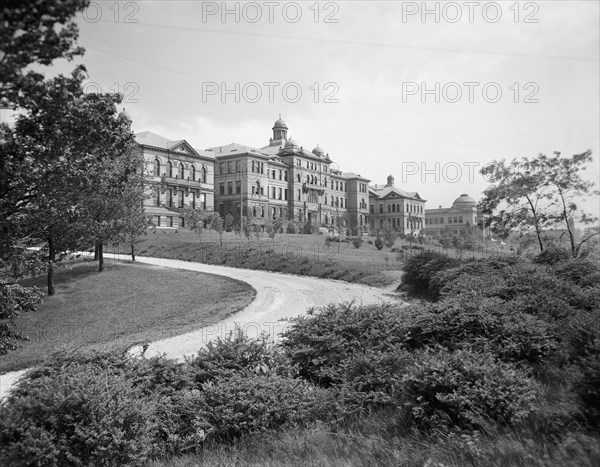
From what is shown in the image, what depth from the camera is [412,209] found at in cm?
12425

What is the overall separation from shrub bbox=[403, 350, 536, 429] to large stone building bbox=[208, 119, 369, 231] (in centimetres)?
6494

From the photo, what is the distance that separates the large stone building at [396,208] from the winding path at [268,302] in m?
95.4

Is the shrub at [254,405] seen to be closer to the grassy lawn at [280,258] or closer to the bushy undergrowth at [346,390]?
the bushy undergrowth at [346,390]

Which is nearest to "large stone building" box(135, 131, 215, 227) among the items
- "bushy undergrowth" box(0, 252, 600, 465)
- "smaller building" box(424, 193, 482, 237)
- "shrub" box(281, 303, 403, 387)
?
"shrub" box(281, 303, 403, 387)

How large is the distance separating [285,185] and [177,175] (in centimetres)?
2848

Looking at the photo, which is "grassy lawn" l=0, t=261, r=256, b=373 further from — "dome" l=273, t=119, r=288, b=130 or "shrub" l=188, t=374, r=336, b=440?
"dome" l=273, t=119, r=288, b=130

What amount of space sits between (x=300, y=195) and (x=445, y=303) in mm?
87579

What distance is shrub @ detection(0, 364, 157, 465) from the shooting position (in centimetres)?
491

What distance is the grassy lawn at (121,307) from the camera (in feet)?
48.6

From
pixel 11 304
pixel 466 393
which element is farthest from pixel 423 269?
pixel 11 304

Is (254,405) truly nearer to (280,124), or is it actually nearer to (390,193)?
(280,124)

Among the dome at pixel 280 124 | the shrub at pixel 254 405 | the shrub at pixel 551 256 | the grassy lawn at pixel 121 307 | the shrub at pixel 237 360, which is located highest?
the dome at pixel 280 124

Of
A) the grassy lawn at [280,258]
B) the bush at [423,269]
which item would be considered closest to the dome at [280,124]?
the grassy lawn at [280,258]

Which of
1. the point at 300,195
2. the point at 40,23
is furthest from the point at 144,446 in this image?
the point at 300,195
